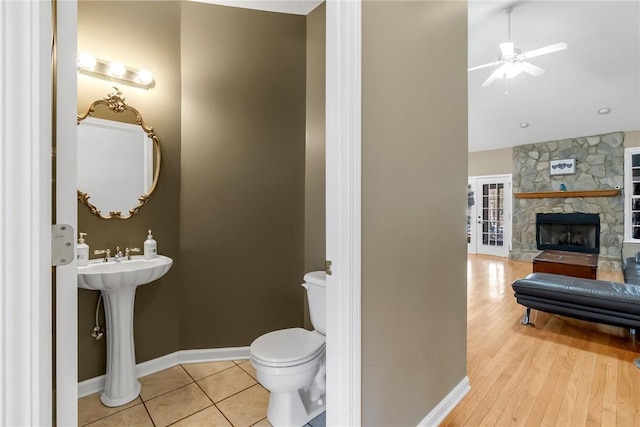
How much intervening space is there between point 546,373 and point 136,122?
3.38 m

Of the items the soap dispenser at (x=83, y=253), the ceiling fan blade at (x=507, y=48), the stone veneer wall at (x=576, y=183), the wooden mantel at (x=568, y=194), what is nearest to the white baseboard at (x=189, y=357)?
the soap dispenser at (x=83, y=253)

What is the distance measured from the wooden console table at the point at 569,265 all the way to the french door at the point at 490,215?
289 cm

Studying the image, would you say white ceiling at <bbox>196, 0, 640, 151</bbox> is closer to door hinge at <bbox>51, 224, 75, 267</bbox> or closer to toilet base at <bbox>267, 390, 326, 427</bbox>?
door hinge at <bbox>51, 224, 75, 267</bbox>

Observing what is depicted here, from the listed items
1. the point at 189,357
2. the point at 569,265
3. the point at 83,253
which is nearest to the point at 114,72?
the point at 83,253

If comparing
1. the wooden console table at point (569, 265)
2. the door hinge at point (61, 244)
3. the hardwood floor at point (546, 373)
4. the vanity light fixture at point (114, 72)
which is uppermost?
the vanity light fixture at point (114, 72)

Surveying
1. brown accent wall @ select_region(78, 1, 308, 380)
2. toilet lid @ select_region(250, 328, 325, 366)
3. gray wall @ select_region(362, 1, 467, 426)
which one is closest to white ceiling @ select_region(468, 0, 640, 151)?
gray wall @ select_region(362, 1, 467, 426)

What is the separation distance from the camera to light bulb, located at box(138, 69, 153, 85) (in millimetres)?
2098

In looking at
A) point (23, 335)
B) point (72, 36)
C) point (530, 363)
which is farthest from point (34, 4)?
point (530, 363)

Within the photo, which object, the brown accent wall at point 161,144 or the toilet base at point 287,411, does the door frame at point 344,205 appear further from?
the brown accent wall at point 161,144

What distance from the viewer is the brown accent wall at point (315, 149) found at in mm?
2357

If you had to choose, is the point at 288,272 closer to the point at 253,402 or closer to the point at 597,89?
the point at 253,402

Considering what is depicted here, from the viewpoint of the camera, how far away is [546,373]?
7.14ft

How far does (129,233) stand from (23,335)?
1.71m

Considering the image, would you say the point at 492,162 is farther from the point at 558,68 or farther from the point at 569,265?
the point at 569,265
